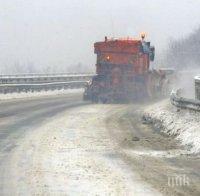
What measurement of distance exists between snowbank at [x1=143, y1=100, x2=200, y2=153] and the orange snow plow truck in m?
7.38

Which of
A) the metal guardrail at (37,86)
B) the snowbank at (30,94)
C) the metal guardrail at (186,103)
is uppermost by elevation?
the metal guardrail at (186,103)

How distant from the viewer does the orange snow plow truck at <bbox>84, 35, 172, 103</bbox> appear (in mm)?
25547

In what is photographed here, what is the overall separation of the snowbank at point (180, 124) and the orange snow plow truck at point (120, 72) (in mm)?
7376

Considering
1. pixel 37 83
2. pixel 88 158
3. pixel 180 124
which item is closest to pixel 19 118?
pixel 180 124

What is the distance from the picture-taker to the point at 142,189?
8094mm

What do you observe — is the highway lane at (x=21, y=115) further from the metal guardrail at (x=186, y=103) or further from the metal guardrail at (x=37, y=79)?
the metal guardrail at (x=37, y=79)

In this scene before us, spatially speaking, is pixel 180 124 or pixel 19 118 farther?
pixel 19 118

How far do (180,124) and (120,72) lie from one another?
38.2ft

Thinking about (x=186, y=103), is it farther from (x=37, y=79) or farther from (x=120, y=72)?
(x=37, y=79)

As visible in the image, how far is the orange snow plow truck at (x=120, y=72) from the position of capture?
25.5 m

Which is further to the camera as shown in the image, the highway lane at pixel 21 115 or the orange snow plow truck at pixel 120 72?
the orange snow plow truck at pixel 120 72

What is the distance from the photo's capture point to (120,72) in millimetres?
25641

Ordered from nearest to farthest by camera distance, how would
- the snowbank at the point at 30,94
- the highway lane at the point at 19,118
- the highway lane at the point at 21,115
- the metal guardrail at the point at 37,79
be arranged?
1. the highway lane at the point at 19,118
2. the highway lane at the point at 21,115
3. the snowbank at the point at 30,94
4. the metal guardrail at the point at 37,79

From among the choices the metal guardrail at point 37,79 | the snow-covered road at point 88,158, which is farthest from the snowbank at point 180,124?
the metal guardrail at point 37,79
